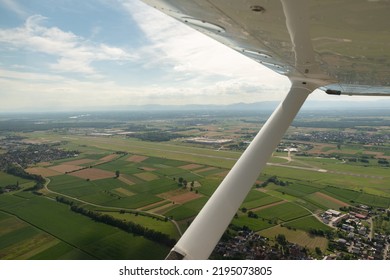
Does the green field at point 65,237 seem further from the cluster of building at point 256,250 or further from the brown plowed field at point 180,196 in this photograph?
the brown plowed field at point 180,196

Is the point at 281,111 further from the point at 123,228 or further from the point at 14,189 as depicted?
the point at 14,189

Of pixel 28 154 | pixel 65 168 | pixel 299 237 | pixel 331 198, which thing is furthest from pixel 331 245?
pixel 28 154

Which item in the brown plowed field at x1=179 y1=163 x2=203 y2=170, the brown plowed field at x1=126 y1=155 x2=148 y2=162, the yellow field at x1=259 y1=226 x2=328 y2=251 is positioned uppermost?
the brown plowed field at x1=126 y1=155 x2=148 y2=162

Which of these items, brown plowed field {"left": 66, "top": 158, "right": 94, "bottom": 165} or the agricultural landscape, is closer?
the agricultural landscape

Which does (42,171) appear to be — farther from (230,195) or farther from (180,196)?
(230,195)

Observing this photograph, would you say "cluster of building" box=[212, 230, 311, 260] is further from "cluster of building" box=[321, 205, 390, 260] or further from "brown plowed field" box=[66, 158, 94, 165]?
"brown plowed field" box=[66, 158, 94, 165]

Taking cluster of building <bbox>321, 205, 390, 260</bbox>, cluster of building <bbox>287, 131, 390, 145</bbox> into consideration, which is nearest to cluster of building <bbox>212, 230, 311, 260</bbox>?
cluster of building <bbox>321, 205, 390, 260</bbox>
